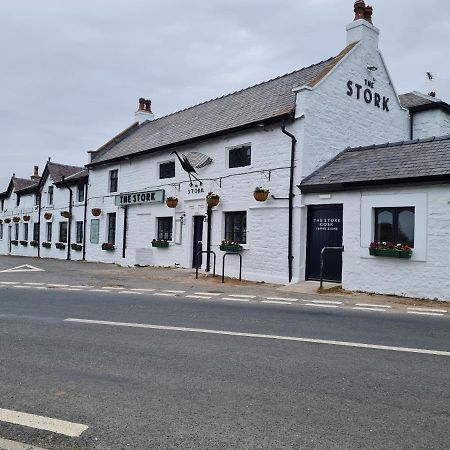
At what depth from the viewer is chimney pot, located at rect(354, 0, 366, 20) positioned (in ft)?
57.8

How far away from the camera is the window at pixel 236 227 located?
1756cm

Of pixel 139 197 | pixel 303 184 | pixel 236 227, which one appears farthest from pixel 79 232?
pixel 303 184

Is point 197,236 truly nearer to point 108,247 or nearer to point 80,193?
point 108,247

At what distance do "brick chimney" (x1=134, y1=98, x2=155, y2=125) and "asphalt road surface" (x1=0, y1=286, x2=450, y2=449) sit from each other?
2345 cm

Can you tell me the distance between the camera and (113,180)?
85.3 ft

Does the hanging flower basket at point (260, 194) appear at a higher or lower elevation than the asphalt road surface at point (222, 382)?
higher

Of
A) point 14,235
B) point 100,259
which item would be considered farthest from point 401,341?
point 14,235

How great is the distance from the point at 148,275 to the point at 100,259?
962cm

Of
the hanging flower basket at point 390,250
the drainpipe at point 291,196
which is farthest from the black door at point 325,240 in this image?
the hanging flower basket at point 390,250

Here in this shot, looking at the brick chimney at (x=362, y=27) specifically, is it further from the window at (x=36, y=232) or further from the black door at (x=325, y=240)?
the window at (x=36, y=232)

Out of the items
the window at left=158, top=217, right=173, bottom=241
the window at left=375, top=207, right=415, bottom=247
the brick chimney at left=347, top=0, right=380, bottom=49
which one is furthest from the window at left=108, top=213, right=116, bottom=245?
the window at left=375, top=207, right=415, bottom=247

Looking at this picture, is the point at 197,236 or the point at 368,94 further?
the point at 197,236

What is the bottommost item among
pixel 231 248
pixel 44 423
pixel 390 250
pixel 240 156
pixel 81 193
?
pixel 44 423

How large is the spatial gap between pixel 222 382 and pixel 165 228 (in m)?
17.1
